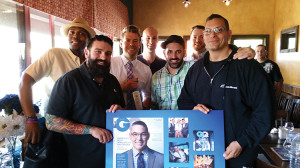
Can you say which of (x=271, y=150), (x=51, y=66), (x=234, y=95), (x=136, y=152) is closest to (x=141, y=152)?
(x=136, y=152)

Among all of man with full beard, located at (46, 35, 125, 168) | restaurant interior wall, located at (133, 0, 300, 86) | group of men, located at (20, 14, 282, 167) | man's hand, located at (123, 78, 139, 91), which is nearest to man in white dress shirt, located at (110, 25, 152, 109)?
man's hand, located at (123, 78, 139, 91)

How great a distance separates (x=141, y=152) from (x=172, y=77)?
874 mm

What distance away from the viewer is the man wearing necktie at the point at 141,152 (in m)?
1.49

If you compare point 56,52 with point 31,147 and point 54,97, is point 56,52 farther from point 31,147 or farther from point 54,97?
point 31,147

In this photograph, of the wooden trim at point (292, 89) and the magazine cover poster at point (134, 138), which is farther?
the wooden trim at point (292, 89)

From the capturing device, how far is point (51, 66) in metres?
2.05

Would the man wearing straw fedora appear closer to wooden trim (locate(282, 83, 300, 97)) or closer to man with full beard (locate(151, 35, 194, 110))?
man with full beard (locate(151, 35, 194, 110))

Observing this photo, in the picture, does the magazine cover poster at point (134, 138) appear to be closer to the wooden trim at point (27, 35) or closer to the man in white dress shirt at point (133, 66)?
the man in white dress shirt at point (133, 66)

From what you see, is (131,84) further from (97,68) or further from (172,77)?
(97,68)

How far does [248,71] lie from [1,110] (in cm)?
159

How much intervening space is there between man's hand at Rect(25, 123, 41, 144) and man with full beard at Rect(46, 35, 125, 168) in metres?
0.13

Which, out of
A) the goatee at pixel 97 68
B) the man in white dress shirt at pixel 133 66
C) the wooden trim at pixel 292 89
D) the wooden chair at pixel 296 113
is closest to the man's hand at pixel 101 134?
the goatee at pixel 97 68

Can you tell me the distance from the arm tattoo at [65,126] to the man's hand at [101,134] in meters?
0.04

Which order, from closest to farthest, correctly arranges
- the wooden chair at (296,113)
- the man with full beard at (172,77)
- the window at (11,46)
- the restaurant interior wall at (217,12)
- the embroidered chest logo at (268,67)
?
the man with full beard at (172,77) < the window at (11,46) < the wooden chair at (296,113) < the embroidered chest logo at (268,67) < the restaurant interior wall at (217,12)
